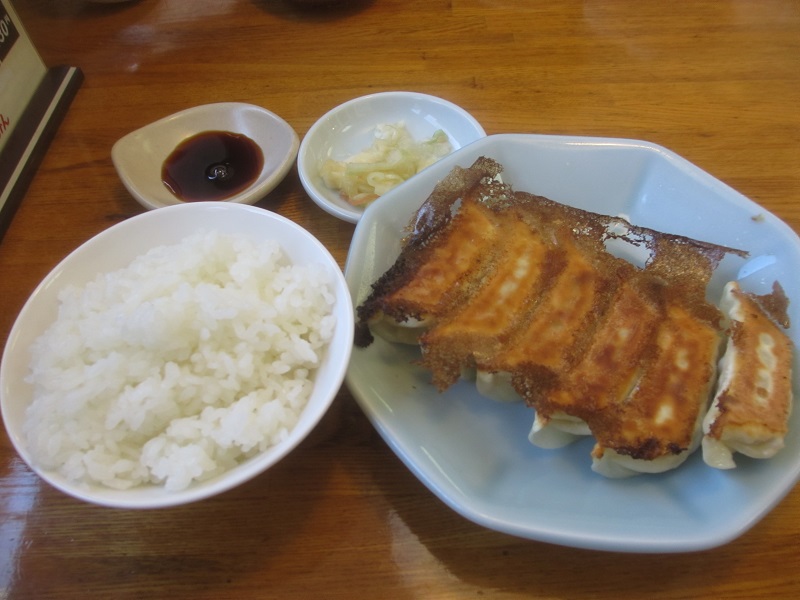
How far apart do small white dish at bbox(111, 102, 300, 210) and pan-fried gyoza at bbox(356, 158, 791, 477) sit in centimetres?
75

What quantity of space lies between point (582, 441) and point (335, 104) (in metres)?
1.76

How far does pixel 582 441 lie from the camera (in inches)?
54.1

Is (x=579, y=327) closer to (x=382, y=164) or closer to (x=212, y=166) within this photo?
(x=382, y=164)

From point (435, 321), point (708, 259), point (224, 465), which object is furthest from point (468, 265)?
point (224, 465)

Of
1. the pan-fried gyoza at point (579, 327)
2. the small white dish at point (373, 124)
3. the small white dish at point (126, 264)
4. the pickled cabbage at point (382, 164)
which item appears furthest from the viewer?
the small white dish at point (373, 124)

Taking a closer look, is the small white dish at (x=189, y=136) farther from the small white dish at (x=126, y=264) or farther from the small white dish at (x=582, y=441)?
the small white dish at (x=582, y=441)

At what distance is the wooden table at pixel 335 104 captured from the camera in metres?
1.26

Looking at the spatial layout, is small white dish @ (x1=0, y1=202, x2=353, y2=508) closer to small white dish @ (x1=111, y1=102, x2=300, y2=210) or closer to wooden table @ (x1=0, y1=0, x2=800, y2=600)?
wooden table @ (x1=0, y1=0, x2=800, y2=600)

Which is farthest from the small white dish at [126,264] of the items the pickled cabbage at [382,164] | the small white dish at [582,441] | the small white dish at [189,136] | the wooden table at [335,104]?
the pickled cabbage at [382,164]

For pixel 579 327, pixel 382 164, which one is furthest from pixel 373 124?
pixel 579 327

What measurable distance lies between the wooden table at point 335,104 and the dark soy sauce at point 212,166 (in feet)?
0.50

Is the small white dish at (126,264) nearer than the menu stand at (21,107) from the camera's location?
Yes

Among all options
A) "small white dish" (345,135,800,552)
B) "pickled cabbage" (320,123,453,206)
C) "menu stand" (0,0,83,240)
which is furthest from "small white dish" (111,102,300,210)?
"small white dish" (345,135,800,552)

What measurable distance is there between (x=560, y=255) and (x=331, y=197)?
3.00ft
